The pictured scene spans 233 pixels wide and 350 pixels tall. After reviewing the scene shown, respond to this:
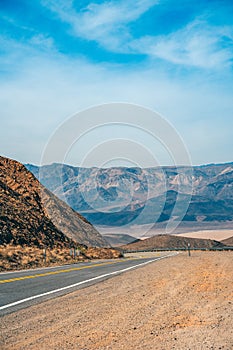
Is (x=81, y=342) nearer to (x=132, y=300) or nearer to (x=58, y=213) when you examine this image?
(x=132, y=300)

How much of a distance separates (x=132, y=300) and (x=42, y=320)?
110 inches

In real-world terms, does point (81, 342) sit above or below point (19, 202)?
below

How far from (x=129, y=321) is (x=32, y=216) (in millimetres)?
40750

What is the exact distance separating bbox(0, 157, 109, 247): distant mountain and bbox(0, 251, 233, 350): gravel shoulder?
93.2 feet

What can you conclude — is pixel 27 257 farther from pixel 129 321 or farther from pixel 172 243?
pixel 172 243

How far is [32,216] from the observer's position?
155ft

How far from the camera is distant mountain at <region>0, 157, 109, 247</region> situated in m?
41.9

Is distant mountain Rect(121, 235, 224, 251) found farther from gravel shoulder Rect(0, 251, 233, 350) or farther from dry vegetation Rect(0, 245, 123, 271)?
gravel shoulder Rect(0, 251, 233, 350)

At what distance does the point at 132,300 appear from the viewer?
34.0 ft

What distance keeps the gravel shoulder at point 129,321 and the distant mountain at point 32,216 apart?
28392 millimetres

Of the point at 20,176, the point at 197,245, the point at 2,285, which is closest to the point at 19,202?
the point at 20,176

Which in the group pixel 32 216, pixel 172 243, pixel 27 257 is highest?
pixel 32 216

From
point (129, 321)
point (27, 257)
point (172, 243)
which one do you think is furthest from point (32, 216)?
point (172, 243)

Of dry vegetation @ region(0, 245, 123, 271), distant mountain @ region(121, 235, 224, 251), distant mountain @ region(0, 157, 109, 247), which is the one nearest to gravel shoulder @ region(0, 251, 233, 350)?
dry vegetation @ region(0, 245, 123, 271)
